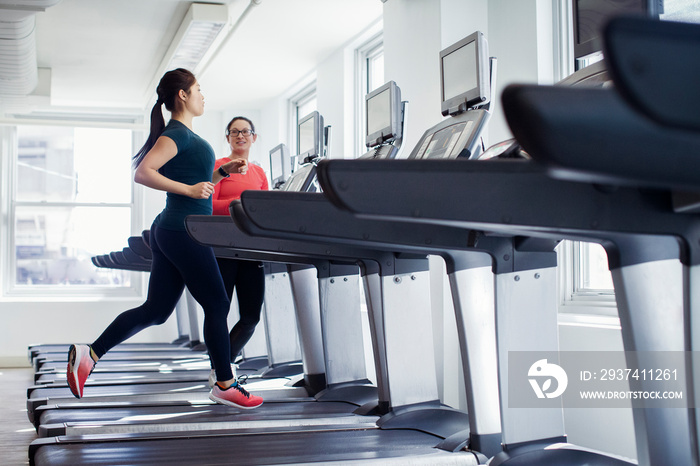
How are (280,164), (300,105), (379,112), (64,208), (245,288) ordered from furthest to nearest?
(64,208)
(300,105)
(280,164)
(245,288)
(379,112)

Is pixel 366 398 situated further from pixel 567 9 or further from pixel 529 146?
pixel 529 146

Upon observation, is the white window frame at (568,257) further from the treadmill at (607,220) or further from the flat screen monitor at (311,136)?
the treadmill at (607,220)

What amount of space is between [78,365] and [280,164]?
2332mm

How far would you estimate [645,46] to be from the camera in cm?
69

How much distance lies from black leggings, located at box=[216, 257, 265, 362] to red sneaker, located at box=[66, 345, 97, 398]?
940mm

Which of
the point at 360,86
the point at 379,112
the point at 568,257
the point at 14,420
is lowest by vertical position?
the point at 14,420

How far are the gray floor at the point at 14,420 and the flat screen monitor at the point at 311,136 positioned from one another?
1.98 metres

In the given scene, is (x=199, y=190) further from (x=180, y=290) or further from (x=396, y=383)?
(x=396, y=383)

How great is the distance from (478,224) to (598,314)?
1.80 metres

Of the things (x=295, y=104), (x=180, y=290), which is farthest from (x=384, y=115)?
(x=295, y=104)

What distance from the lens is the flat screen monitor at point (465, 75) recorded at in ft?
8.06

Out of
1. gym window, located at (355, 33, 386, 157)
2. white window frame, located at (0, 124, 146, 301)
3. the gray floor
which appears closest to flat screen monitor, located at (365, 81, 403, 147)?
the gray floor

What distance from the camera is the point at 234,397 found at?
2910mm

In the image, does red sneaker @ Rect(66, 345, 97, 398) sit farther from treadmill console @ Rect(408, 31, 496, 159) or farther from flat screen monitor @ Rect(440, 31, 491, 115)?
flat screen monitor @ Rect(440, 31, 491, 115)
